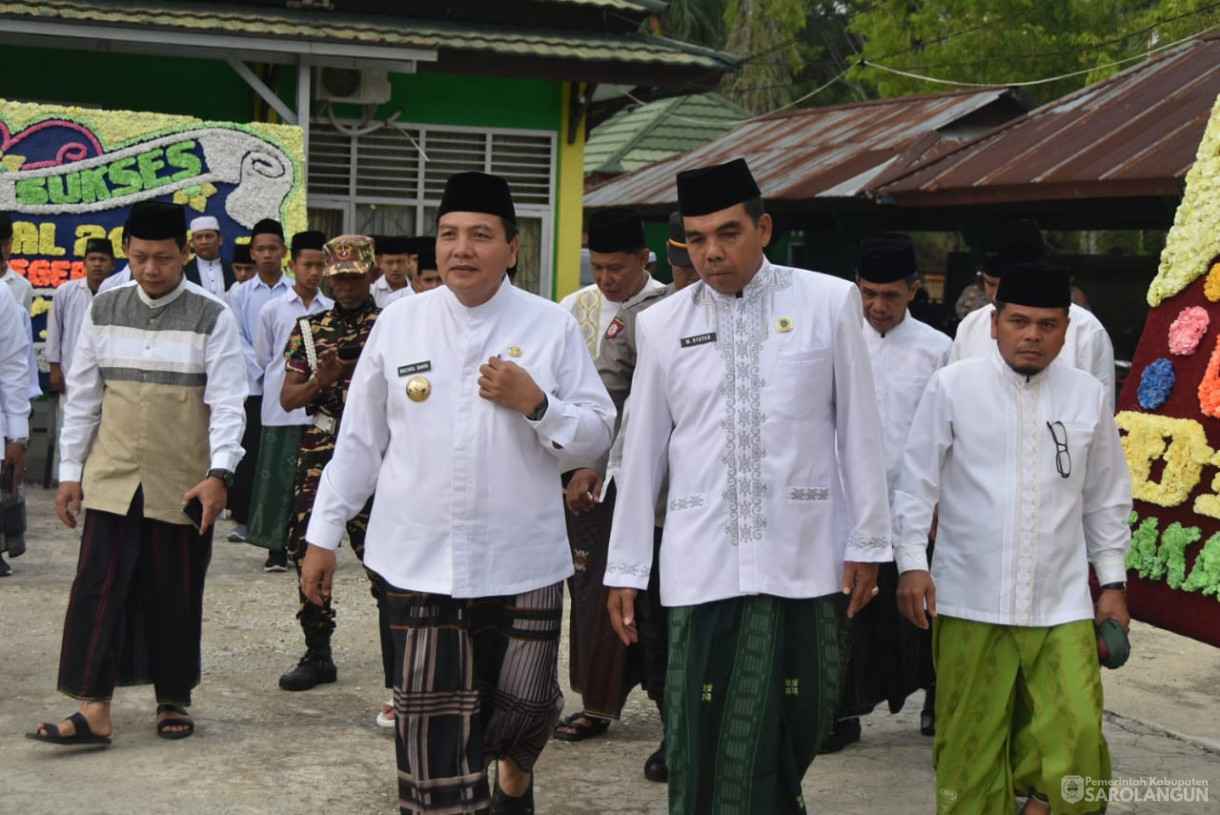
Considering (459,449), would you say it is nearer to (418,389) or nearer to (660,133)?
(418,389)

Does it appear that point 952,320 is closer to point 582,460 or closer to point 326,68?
point 326,68

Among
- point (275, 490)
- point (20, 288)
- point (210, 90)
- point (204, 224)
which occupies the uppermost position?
point (210, 90)

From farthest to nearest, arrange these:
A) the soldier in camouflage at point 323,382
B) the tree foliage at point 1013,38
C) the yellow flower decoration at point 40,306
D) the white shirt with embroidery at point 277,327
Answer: the tree foliage at point 1013,38 < the yellow flower decoration at point 40,306 < the white shirt with embroidery at point 277,327 < the soldier in camouflage at point 323,382

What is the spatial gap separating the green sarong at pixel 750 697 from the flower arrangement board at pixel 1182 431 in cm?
156

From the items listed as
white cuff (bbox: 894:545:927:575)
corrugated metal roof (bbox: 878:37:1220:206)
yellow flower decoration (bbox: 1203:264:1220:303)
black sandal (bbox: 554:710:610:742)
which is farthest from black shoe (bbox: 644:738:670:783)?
corrugated metal roof (bbox: 878:37:1220:206)

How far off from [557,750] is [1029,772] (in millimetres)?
2015

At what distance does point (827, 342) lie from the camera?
4.44m

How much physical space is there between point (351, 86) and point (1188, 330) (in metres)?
11.0

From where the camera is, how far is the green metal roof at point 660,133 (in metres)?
30.7

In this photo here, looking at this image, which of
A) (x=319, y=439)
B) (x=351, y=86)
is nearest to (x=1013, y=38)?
(x=351, y=86)

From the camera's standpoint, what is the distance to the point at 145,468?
6055 millimetres

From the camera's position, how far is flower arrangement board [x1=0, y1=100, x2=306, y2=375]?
40.6 ft

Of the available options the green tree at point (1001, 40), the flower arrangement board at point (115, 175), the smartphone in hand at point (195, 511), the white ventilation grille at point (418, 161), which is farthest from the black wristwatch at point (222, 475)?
the green tree at point (1001, 40)

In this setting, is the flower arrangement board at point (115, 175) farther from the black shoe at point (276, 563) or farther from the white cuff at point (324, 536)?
the white cuff at point (324, 536)
